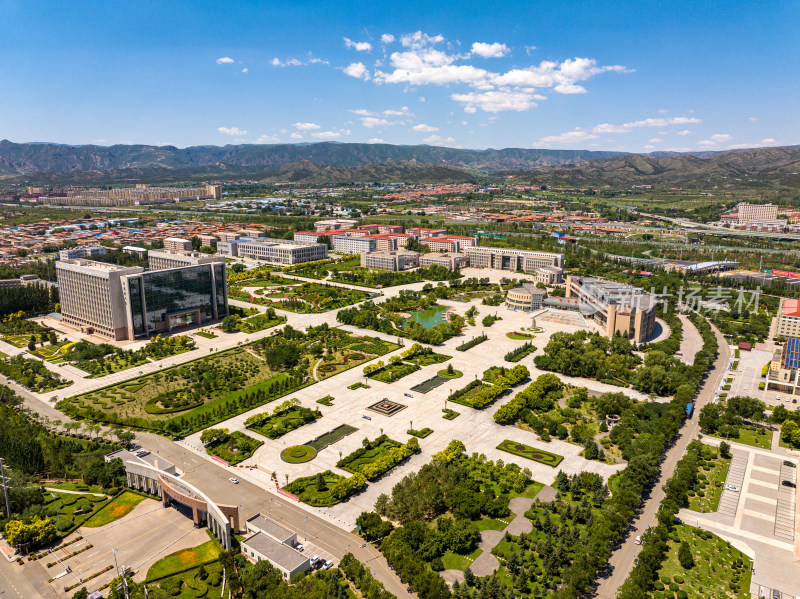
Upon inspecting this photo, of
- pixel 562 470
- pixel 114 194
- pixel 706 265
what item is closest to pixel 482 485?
pixel 562 470

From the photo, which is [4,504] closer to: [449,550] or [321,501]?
[321,501]

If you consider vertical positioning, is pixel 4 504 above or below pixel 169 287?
below

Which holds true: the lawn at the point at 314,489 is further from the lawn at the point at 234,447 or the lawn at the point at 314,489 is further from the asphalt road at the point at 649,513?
the asphalt road at the point at 649,513

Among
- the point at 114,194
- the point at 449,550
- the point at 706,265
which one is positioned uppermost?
the point at 114,194

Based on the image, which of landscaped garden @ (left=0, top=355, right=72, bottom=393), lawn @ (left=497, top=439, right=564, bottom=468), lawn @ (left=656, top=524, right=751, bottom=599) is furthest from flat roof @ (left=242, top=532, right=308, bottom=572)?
landscaped garden @ (left=0, top=355, right=72, bottom=393)

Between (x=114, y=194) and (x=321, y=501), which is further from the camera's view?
(x=114, y=194)

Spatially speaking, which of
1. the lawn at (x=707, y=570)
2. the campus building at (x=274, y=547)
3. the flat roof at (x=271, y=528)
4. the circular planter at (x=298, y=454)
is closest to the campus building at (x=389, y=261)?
the circular planter at (x=298, y=454)

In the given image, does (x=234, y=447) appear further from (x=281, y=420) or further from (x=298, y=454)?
(x=298, y=454)
